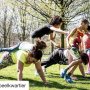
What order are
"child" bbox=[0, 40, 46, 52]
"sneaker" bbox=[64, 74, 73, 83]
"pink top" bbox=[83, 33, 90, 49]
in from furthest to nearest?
1. "pink top" bbox=[83, 33, 90, 49]
2. "sneaker" bbox=[64, 74, 73, 83]
3. "child" bbox=[0, 40, 46, 52]

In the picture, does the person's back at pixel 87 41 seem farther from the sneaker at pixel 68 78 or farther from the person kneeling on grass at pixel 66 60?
the sneaker at pixel 68 78

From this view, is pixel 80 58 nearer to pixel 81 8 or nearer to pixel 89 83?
pixel 89 83

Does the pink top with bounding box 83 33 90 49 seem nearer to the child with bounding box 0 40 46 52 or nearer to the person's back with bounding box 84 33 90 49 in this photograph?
the person's back with bounding box 84 33 90 49

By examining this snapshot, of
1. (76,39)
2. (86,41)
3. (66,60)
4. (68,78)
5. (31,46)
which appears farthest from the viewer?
(86,41)

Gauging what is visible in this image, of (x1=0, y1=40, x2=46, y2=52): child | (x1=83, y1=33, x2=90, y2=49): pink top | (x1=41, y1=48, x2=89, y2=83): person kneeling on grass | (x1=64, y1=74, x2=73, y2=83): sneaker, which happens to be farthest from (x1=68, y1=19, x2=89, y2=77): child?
(x1=83, y1=33, x2=90, y2=49): pink top

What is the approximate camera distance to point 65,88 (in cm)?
785

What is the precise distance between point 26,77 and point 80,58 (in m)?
1.75

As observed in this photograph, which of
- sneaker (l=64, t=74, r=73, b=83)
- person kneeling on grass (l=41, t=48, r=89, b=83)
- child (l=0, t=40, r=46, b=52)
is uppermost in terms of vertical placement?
child (l=0, t=40, r=46, b=52)

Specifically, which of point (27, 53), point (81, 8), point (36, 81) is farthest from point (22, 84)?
point (81, 8)

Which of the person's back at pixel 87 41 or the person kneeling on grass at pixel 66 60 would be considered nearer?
the person kneeling on grass at pixel 66 60

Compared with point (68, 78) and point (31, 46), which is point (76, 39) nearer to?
point (68, 78)

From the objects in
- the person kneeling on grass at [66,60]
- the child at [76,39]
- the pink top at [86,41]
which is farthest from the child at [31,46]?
the pink top at [86,41]

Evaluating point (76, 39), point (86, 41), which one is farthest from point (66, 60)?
point (86, 41)

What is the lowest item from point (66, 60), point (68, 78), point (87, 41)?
point (68, 78)
